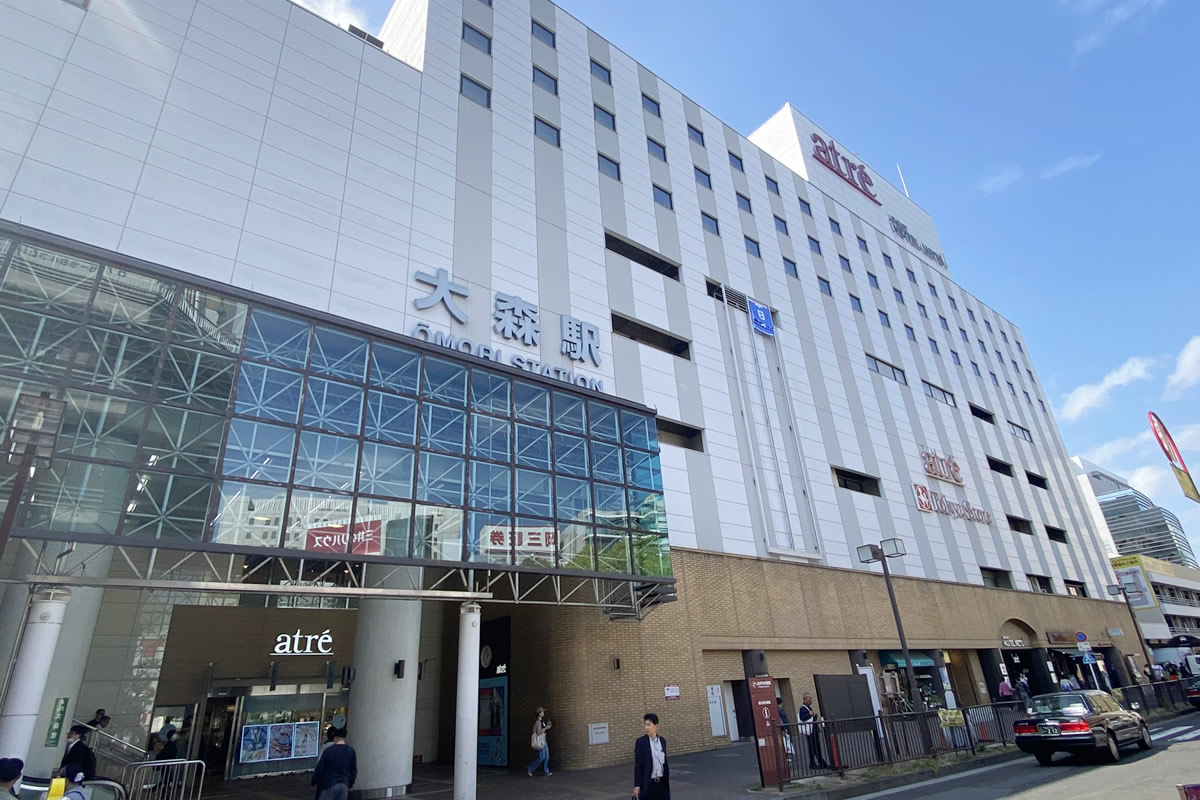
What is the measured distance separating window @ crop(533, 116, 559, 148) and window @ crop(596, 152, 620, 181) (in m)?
2.13

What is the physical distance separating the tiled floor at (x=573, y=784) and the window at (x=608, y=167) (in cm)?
2178

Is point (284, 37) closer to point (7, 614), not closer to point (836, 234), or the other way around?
point (7, 614)

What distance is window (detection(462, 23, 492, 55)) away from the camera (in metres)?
24.3

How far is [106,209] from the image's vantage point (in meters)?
14.3

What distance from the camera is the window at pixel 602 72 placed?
29.1 meters

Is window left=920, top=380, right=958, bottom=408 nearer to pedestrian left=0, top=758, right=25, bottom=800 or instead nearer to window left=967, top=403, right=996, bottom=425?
window left=967, top=403, right=996, bottom=425

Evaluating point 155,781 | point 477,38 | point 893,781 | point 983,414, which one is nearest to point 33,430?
point 155,781

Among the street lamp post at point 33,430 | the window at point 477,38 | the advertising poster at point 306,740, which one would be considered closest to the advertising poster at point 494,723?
the advertising poster at point 306,740

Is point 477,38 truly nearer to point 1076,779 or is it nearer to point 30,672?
point 30,672

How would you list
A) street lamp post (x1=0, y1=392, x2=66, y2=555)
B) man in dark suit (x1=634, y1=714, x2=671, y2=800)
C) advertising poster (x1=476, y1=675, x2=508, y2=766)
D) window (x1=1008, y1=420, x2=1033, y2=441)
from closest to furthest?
man in dark suit (x1=634, y1=714, x2=671, y2=800) → street lamp post (x1=0, y1=392, x2=66, y2=555) → advertising poster (x1=476, y1=675, x2=508, y2=766) → window (x1=1008, y1=420, x2=1033, y2=441)

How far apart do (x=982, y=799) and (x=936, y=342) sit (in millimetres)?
37582

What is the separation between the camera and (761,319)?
2920cm

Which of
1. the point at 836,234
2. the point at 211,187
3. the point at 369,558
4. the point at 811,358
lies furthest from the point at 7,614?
the point at 836,234

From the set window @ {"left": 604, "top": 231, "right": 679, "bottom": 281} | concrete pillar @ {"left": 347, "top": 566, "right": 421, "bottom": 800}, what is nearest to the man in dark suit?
concrete pillar @ {"left": 347, "top": 566, "right": 421, "bottom": 800}
